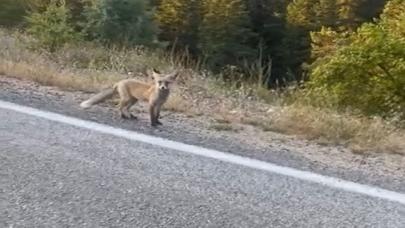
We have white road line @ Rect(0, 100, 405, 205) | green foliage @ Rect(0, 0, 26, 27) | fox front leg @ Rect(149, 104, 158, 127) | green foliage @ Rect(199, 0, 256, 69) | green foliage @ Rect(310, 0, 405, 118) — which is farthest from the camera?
green foliage @ Rect(199, 0, 256, 69)

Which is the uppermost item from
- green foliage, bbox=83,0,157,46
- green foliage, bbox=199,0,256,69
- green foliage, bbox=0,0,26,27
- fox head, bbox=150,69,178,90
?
fox head, bbox=150,69,178,90

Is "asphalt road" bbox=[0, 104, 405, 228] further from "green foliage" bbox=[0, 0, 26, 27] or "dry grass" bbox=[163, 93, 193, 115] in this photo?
"green foliage" bbox=[0, 0, 26, 27]

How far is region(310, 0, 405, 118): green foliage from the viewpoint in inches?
490

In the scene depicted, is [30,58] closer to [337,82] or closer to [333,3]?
[337,82]

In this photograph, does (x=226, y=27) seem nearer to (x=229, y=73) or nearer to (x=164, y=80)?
(x=229, y=73)

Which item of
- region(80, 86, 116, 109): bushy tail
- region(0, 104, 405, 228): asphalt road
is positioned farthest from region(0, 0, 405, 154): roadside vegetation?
region(0, 104, 405, 228): asphalt road

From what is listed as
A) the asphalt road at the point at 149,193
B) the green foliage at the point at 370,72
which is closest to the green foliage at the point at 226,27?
the green foliage at the point at 370,72

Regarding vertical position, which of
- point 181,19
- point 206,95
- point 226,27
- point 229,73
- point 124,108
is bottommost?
point 226,27

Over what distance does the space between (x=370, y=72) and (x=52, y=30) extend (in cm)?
542

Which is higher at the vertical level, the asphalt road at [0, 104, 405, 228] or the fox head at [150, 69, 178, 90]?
the fox head at [150, 69, 178, 90]

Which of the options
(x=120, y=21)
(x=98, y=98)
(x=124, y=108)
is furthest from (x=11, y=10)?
(x=124, y=108)

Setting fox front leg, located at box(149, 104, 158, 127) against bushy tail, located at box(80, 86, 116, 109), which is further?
bushy tail, located at box(80, 86, 116, 109)

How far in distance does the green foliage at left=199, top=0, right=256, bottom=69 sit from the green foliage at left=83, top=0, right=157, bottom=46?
49.8 feet

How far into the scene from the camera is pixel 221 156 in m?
5.56
